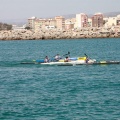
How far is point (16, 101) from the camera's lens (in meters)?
26.4

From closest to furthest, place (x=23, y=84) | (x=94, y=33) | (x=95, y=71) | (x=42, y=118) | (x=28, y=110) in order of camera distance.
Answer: (x=42, y=118)
(x=28, y=110)
(x=23, y=84)
(x=95, y=71)
(x=94, y=33)

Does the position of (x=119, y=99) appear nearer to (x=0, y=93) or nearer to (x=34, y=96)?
(x=34, y=96)

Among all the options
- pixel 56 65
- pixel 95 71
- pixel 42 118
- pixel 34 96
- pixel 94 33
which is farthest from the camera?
pixel 94 33

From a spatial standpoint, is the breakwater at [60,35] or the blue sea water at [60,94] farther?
the breakwater at [60,35]

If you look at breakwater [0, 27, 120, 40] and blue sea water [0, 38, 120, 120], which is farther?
breakwater [0, 27, 120, 40]

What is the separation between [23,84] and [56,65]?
523 inches

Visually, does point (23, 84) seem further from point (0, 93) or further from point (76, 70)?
point (76, 70)

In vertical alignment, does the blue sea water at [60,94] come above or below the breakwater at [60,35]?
above

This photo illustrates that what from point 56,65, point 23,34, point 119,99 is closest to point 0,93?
point 119,99

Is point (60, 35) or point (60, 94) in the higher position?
point (60, 94)

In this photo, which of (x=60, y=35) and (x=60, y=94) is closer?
(x=60, y=94)

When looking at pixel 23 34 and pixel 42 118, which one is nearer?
pixel 42 118

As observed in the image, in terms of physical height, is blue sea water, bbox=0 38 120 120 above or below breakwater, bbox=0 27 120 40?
above

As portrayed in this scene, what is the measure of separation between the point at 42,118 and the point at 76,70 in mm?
20037
